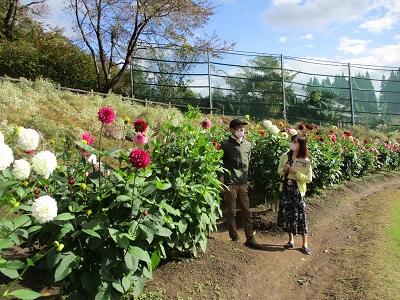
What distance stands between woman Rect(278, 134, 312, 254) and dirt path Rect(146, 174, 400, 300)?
12.0 inches

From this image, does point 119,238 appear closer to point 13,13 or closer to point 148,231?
point 148,231

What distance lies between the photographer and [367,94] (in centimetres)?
2031

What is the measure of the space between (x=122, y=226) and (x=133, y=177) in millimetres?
371

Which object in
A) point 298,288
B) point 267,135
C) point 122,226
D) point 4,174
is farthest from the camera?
point 267,135

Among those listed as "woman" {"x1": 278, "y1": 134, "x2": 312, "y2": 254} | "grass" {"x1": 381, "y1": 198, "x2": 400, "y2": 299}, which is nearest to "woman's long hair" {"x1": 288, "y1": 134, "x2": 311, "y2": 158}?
"woman" {"x1": 278, "y1": 134, "x2": 312, "y2": 254}

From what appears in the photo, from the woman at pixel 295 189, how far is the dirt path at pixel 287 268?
30 centimetres

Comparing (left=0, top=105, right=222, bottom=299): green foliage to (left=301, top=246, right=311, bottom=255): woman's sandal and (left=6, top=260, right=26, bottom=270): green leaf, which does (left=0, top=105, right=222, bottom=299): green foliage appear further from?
(left=301, top=246, right=311, bottom=255): woman's sandal

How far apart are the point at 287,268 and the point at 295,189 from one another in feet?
3.73

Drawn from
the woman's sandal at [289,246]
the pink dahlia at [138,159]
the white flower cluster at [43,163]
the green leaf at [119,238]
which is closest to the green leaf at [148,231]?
the green leaf at [119,238]

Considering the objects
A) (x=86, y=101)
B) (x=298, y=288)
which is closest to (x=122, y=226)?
(x=298, y=288)

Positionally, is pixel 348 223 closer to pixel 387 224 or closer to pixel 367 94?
pixel 387 224

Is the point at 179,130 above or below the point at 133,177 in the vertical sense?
above

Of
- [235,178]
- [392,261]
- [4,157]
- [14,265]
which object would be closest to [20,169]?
[4,157]

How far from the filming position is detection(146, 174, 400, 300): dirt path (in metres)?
3.57
